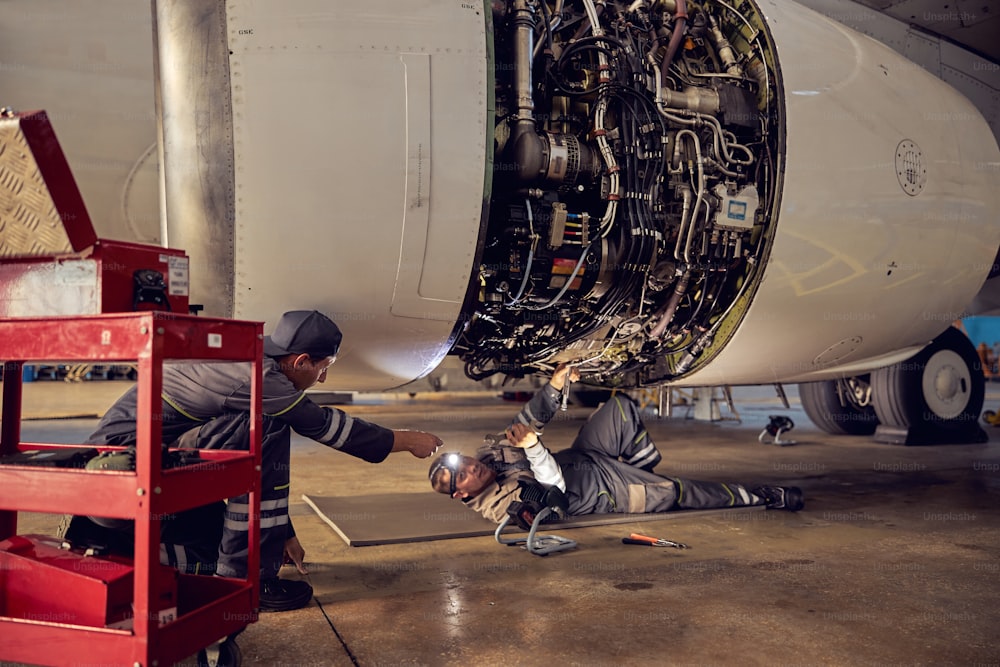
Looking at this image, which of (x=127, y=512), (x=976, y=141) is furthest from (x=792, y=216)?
(x=127, y=512)

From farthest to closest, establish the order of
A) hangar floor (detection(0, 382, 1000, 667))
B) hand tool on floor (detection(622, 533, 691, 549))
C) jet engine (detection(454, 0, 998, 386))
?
jet engine (detection(454, 0, 998, 386)) < hand tool on floor (detection(622, 533, 691, 549)) < hangar floor (detection(0, 382, 1000, 667))

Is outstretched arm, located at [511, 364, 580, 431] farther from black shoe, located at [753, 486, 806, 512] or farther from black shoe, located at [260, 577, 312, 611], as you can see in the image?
black shoe, located at [260, 577, 312, 611]

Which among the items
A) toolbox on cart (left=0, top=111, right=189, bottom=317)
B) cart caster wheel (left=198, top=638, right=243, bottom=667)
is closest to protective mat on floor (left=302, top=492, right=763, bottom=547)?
cart caster wheel (left=198, top=638, right=243, bottom=667)

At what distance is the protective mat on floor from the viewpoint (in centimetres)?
412

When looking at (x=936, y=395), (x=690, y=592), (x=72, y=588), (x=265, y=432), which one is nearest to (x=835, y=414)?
(x=936, y=395)

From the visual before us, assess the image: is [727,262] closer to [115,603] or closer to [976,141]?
[976,141]

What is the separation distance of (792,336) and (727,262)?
2.22 ft

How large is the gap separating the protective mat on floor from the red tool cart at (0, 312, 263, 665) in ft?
5.83

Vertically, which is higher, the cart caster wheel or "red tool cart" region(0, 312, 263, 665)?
"red tool cart" region(0, 312, 263, 665)

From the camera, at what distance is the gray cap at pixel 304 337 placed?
9.93 ft

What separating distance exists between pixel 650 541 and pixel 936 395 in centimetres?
571

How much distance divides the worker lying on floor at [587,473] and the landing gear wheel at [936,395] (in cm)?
393

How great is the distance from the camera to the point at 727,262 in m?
4.56

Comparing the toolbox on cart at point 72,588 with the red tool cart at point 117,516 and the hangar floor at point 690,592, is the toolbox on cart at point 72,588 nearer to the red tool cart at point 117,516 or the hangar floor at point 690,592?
the red tool cart at point 117,516
